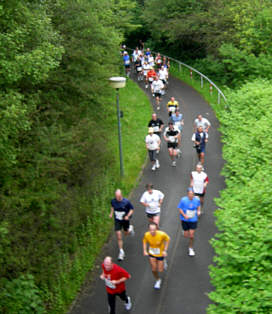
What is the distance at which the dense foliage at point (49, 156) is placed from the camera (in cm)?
838

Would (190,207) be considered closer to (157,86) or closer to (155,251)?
(155,251)

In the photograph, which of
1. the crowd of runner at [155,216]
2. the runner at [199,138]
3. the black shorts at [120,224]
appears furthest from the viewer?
the runner at [199,138]

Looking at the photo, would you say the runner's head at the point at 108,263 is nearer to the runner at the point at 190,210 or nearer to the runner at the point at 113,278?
the runner at the point at 113,278

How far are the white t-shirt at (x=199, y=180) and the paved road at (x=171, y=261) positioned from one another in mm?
1002

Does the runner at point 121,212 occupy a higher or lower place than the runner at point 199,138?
lower

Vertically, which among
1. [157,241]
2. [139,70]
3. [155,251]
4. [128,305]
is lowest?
[128,305]

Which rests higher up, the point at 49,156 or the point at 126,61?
the point at 126,61

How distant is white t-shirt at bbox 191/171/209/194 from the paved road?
100cm

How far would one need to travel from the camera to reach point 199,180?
11406 millimetres

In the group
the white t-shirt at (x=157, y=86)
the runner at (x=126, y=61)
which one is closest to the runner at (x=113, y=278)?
the white t-shirt at (x=157, y=86)

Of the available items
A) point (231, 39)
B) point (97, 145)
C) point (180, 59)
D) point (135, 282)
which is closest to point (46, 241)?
point (135, 282)

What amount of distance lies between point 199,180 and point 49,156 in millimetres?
4163

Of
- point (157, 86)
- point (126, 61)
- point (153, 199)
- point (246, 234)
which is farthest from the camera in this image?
point (126, 61)

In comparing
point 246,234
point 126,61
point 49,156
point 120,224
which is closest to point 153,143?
point 120,224
